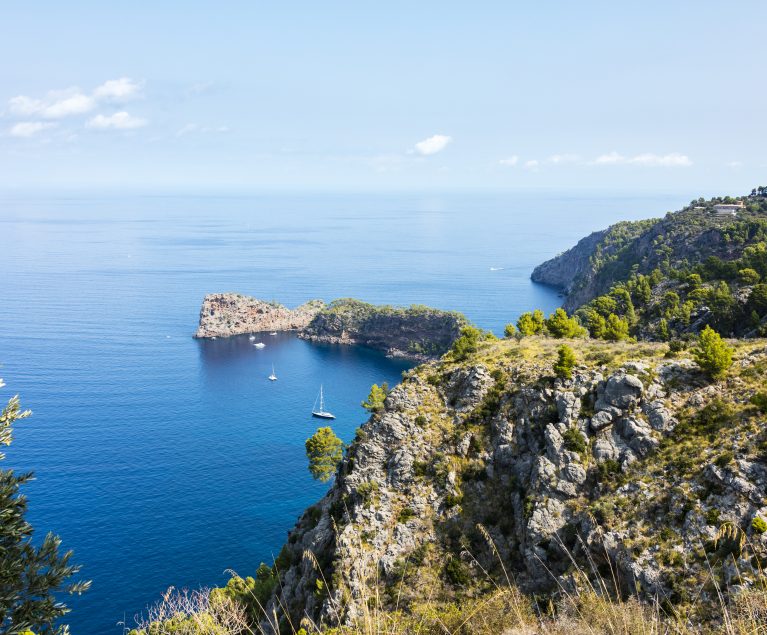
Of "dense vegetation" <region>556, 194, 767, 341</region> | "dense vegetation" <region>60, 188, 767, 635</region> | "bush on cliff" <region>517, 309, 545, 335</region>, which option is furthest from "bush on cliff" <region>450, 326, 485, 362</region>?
"dense vegetation" <region>556, 194, 767, 341</region>

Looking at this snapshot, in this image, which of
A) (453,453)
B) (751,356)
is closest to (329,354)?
(453,453)

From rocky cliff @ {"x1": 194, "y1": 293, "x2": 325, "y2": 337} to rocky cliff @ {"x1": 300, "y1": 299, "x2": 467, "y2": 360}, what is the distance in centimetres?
766

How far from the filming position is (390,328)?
158000mm

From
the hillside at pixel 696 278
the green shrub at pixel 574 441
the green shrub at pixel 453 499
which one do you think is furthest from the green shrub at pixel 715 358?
the green shrub at pixel 453 499

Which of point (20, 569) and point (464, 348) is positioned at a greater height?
point (20, 569)

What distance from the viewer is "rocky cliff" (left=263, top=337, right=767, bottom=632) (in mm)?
30922

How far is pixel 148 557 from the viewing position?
64375 mm

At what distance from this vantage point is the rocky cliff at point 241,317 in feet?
539

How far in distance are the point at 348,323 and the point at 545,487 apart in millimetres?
129458

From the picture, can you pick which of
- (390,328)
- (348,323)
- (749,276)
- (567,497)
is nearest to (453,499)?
(567,497)

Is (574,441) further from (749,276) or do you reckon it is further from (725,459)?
(749,276)

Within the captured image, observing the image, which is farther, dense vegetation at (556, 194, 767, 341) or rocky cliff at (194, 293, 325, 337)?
rocky cliff at (194, 293, 325, 337)

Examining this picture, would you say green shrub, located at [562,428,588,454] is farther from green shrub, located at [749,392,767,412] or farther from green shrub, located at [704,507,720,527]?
green shrub, located at [749,392,767,412]

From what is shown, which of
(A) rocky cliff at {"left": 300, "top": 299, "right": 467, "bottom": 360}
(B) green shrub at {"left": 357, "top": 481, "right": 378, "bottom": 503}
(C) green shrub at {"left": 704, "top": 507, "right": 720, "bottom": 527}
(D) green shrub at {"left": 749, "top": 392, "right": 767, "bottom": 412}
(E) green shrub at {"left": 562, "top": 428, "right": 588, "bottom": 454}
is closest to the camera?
(C) green shrub at {"left": 704, "top": 507, "right": 720, "bottom": 527}
